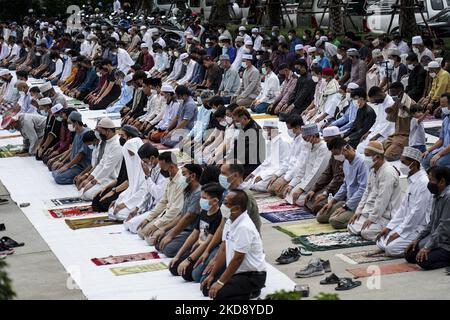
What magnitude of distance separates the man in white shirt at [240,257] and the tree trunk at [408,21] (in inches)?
606

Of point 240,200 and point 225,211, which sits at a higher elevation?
point 240,200

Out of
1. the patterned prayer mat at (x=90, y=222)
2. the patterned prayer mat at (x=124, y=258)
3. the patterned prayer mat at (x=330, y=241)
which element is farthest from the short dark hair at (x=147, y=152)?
the patterned prayer mat at (x=330, y=241)

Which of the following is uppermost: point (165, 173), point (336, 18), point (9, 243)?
point (336, 18)

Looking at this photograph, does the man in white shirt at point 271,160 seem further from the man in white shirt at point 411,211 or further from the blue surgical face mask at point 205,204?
the blue surgical face mask at point 205,204

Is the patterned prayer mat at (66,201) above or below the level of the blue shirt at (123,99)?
below

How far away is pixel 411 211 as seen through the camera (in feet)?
31.5

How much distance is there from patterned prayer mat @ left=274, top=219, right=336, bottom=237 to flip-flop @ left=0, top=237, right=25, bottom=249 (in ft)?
8.94

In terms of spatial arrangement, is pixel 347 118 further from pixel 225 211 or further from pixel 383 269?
pixel 225 211

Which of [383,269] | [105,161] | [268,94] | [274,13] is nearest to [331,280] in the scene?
[383,269]

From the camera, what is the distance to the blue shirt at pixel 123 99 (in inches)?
749

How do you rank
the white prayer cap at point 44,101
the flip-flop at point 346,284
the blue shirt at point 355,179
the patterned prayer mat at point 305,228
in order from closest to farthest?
1. the flip-flop at point 346,284
2. the blue shirt at point 355,179
3. the patterned prayer mat at point 305,228
4. the white prayer cap at point 44,101

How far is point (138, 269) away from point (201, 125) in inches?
207

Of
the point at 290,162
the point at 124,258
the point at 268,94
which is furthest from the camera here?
the point at 268,94

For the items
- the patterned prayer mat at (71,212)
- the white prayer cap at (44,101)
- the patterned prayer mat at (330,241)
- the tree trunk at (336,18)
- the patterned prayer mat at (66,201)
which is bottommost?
the patterned prayer mat at (66,201)
